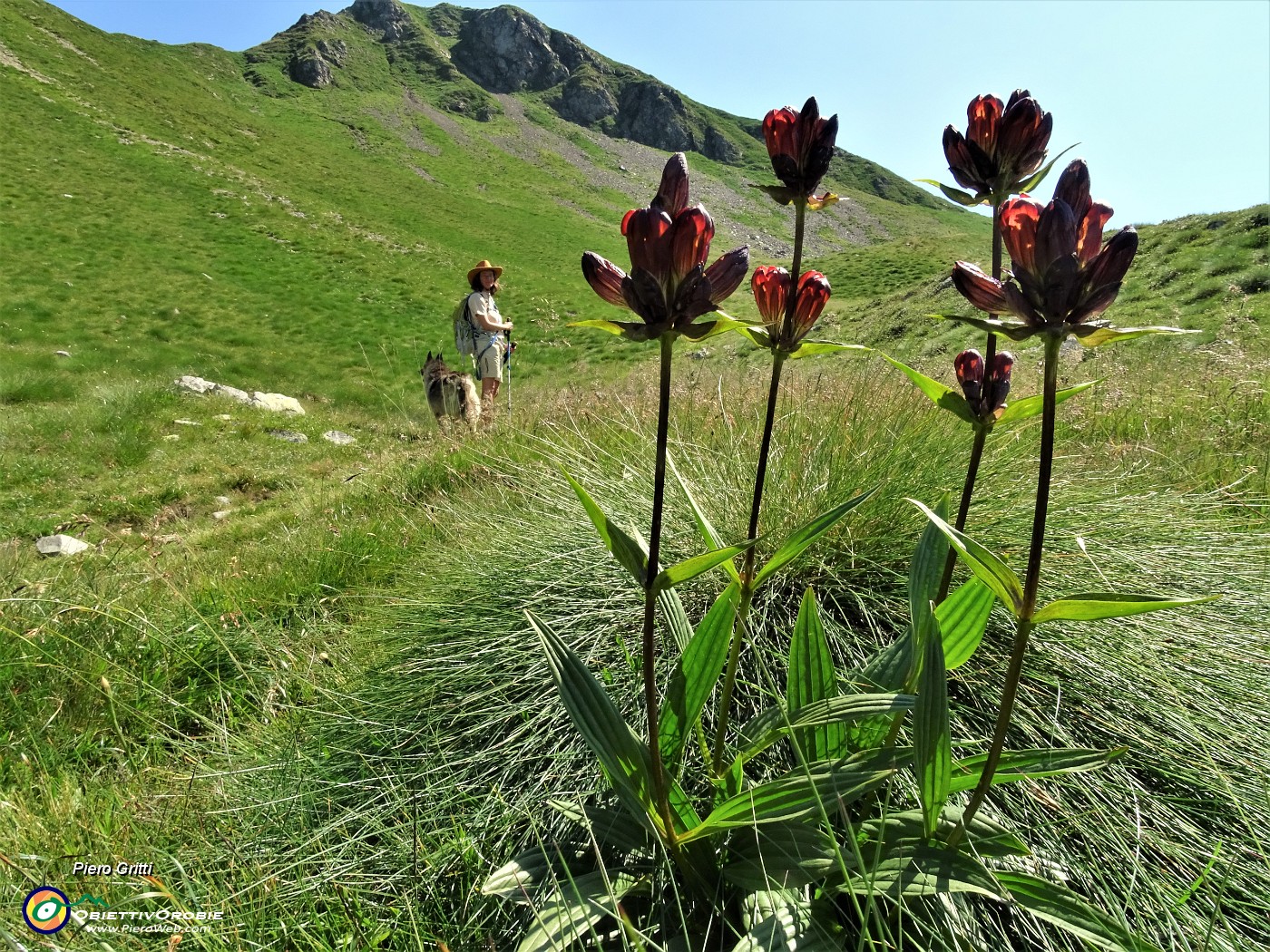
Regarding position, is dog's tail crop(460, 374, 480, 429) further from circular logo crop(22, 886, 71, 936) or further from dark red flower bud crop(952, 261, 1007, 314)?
dark red flower bud crop(952, 261, 1007, 314)

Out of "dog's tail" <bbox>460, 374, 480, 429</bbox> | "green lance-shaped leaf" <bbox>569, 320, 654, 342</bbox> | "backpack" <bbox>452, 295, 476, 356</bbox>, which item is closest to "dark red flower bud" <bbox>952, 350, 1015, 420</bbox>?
"green lance-shaped leaf" <bbox>569, 320, 654, 342</bbox>

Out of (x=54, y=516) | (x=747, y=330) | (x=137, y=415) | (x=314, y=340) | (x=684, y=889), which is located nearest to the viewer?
(x=747, y=330)

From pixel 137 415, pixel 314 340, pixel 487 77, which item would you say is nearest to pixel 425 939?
pixel 137 415

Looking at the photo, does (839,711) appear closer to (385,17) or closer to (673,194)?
(673,194)

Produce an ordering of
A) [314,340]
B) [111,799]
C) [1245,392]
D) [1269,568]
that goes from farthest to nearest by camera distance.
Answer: [314,340] < [1245,392] < [1269,568] < [111,799]

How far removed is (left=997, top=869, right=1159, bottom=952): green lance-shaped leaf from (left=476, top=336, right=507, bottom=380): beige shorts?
27.2 ft

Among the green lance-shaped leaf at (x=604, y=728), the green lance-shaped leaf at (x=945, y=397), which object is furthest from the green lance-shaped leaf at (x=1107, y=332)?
the green lance-shaped leaf at (x=604, y=728)

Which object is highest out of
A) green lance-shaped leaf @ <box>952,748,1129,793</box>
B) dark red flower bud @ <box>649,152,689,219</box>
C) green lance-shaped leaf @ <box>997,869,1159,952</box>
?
dark red flower bud @ <box>649,152,689,219</box>

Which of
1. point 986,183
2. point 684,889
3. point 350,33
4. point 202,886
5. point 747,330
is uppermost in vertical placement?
point 350,33

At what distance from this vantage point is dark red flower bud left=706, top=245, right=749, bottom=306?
1.21m

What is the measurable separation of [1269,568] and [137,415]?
40.1 feet

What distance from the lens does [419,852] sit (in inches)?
69.2

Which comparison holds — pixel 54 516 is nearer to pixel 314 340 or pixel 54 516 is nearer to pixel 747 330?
pixel 747 330

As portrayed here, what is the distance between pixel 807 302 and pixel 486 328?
757 centimetres
